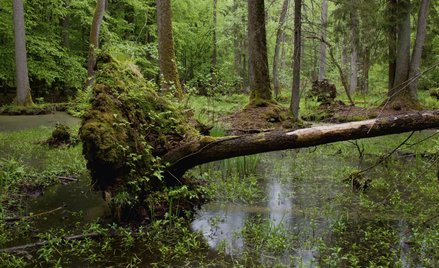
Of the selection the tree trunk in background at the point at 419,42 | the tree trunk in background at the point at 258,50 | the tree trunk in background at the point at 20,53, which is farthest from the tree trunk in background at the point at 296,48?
the tree trunk in background at the point at 20,53

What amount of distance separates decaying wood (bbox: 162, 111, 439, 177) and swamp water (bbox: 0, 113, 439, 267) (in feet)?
2.32

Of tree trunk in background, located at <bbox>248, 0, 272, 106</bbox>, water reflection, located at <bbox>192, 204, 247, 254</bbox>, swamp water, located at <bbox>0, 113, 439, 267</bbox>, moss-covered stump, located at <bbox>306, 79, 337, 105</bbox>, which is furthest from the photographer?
moss-covered stump, located at <bbox>306, 79, 337, 105</bbox>

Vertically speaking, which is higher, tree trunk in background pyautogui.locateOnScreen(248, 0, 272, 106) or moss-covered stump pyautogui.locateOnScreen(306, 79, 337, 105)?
tree trunk in background pyautogui.locateOnScreen(248, 0, 272, 106)

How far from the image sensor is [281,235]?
4441 millimetres

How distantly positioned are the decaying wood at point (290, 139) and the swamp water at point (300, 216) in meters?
0.71

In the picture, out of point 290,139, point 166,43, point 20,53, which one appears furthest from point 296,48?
point 20,53

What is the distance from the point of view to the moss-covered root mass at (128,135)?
4.71 m

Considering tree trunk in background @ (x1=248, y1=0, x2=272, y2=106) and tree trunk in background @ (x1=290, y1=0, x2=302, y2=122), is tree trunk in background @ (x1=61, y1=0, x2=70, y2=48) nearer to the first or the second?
tree trunk in background @ (x1=248, y1=0, x2=272, y2=106)

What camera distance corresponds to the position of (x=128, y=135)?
5.11m

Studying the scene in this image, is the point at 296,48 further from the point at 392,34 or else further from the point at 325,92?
the point at 325,92

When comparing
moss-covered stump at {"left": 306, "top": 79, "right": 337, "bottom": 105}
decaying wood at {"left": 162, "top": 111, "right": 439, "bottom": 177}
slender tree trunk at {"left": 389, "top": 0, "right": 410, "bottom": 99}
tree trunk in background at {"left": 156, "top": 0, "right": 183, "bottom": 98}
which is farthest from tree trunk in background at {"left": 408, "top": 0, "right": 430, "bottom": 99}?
decaying wood at {"left": 162, "top": 111, "right": 439, "bottom": 177}

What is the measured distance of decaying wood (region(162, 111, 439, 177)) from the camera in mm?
4578

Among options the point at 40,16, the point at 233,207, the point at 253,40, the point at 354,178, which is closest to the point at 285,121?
the point at 253,40

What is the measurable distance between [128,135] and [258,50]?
7997 mm
